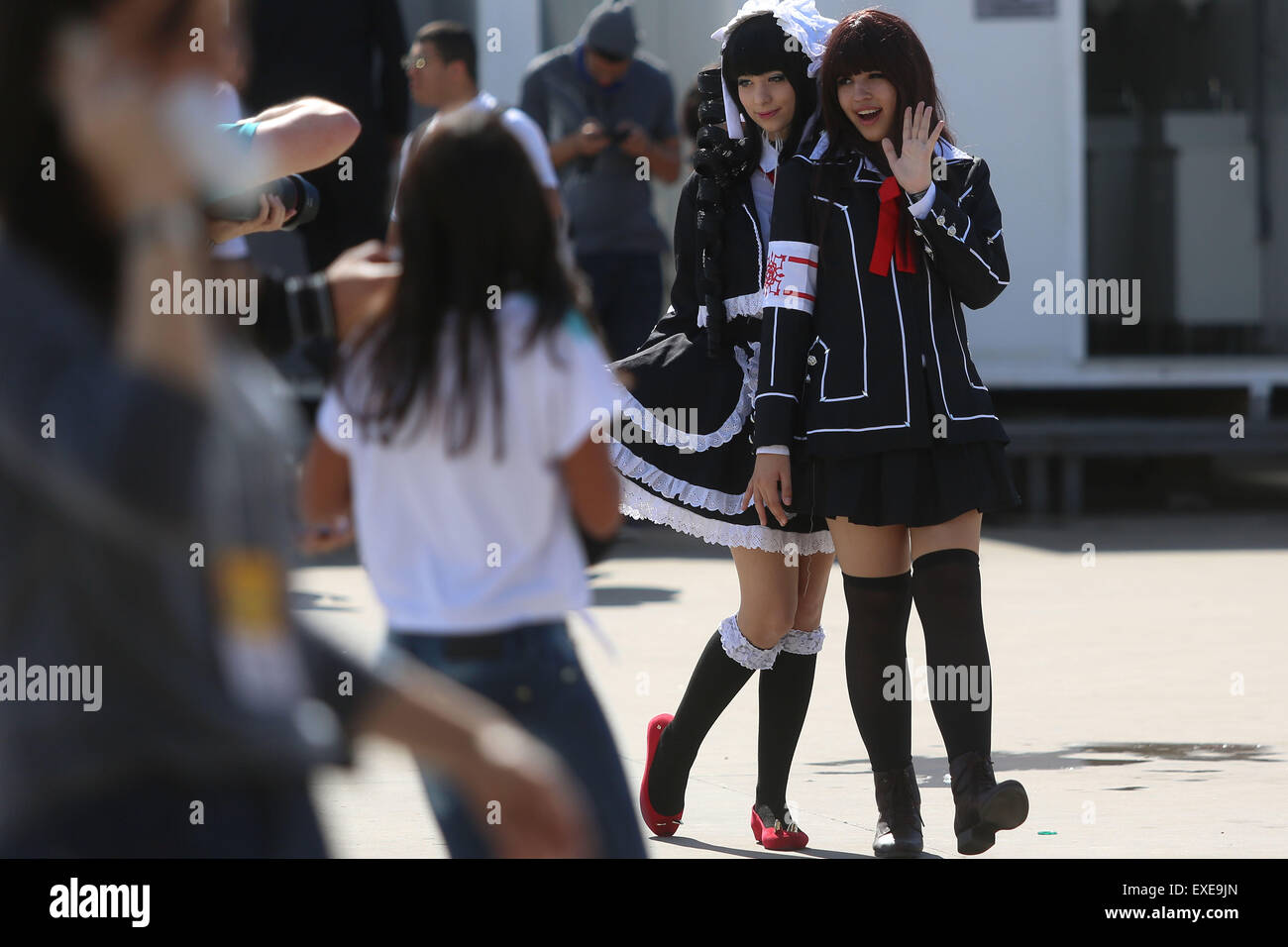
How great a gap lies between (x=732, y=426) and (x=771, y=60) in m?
0.81

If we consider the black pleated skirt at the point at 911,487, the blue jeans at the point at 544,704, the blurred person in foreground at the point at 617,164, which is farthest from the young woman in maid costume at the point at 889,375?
the blurred person in foreground at the point at 617,164

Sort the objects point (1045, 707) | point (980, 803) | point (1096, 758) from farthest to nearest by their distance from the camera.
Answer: point (1045, 707), point (1096, 758), point (980, 803)

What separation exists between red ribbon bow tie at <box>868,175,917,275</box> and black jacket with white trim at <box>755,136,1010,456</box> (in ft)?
0.04

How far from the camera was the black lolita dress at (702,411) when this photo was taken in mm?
4715

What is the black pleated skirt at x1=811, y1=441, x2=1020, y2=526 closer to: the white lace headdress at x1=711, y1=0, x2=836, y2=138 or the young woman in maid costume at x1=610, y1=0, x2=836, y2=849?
the young woman in maid costume at x1=610, y1=0, x2=836, y2=849

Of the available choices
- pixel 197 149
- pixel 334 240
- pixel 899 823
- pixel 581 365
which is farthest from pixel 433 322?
pixel 334 240

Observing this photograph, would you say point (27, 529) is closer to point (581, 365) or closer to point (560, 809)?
point (560, 809)

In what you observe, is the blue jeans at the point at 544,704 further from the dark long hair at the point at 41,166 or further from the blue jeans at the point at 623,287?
the blue jeans at the point at 623,287

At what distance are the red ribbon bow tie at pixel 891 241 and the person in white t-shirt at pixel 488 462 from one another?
A: 5.97 feet

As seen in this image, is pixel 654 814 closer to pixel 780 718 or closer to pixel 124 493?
pixel 780 718

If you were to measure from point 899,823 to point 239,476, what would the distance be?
2863mm

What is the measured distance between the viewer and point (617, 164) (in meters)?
9.69

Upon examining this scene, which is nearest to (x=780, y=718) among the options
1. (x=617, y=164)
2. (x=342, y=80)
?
(x=342, y=80)
